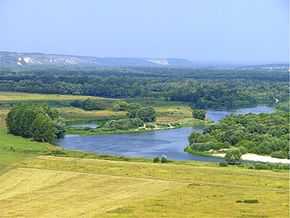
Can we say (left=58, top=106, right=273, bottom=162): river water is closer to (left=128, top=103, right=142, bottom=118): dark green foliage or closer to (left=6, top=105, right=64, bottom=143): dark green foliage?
(left=6, top=105, right=64, bottom=143): dark green foliage


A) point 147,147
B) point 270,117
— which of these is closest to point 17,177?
point 147,147

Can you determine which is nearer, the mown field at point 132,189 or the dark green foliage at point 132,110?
the mown field at point 132,189

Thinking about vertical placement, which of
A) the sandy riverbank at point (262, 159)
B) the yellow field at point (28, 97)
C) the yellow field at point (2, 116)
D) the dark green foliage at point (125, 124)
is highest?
the sandy riverbank at point (262, 159)

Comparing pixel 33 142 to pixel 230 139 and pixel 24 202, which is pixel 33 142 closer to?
pixel 230 139

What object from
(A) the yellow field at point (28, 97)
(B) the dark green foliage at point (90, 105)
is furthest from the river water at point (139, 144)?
(A) the yellow field at point (28, 97)

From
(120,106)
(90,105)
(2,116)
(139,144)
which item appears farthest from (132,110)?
(139,144)

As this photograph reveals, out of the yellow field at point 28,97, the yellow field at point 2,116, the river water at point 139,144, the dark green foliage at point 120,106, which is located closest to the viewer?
the river water at point 139,144

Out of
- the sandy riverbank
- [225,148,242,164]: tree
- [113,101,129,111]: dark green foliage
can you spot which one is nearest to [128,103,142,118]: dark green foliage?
[113,101,129,111]: dark green foliage

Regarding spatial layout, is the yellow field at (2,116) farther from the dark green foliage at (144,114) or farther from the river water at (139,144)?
the dark green foliage at (144,114)

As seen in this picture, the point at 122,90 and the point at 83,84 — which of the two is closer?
the point at 122,90
